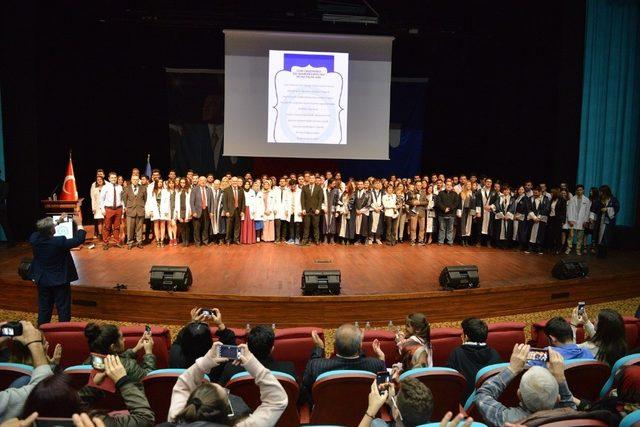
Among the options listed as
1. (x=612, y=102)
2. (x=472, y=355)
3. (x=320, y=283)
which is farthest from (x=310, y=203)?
(x=472, y=355)

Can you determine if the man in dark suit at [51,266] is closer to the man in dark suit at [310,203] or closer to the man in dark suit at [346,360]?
the man in dark suit at [346,360]

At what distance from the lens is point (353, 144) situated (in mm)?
11938

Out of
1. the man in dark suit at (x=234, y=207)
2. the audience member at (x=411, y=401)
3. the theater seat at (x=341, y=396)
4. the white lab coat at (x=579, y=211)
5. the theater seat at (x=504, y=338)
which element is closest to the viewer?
the audience member at (x=411, y=401)

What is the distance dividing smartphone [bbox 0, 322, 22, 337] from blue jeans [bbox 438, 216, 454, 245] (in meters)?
9.40

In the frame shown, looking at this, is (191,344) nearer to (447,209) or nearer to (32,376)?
(32,376)

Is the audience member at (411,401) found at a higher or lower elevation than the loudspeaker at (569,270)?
higher

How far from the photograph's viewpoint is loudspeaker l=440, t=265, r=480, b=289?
287 inches

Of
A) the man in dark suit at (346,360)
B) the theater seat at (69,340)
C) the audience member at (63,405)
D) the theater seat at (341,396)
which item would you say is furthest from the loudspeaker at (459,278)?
the audience member at (63,405)

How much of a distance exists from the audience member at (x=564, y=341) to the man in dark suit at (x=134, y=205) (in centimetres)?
835

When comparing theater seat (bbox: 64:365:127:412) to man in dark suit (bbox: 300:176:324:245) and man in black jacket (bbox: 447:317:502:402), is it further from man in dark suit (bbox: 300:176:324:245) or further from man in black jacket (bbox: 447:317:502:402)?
man in dark suit (bbox: 300:176:324:245)

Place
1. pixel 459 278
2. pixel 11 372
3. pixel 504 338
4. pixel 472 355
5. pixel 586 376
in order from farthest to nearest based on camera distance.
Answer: pixel 459 278
pixel 504 338
pixel 472 355
pixel 586 376
pixel 11 372

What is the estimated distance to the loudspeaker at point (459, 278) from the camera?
7285mm

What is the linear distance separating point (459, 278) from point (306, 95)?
18.8 ft

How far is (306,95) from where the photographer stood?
449 inches
